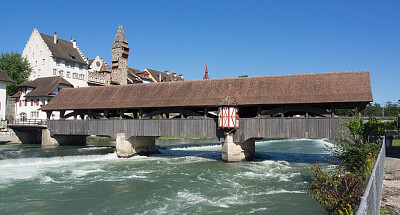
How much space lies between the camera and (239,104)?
17.2 meters

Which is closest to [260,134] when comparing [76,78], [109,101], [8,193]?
[109,101]

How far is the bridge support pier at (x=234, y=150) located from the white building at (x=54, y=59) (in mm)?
29146

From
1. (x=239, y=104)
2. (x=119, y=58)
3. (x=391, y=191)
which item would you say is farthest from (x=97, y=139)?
(x=391, y=191)

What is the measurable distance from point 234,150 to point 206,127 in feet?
6.94

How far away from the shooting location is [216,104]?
17.5 m

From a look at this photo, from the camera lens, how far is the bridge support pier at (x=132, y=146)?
2030cm

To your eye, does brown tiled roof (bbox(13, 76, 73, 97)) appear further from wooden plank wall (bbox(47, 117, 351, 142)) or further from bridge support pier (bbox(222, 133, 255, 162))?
bridge support pier (bbox(222, 133, 255, 162))

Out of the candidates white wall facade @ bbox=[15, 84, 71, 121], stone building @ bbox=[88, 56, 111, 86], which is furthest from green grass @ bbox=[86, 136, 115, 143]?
stone building @ bbox=[88, 56, 111, 86]

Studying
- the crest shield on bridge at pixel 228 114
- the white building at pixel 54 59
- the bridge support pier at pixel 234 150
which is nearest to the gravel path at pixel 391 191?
the crest shield on bridge at pixel 228 114

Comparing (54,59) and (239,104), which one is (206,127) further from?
(54,59)

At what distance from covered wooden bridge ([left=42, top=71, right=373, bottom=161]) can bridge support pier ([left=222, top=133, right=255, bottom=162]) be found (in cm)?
6

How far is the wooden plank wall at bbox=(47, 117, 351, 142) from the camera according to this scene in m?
16.2

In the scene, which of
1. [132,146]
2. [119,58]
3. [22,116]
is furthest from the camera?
[119,58]

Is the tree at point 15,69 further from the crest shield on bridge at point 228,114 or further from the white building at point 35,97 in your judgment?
the crest shield on bridge at point 228,114
